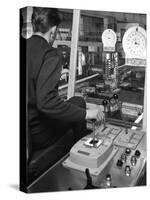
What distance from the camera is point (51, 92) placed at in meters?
2.14

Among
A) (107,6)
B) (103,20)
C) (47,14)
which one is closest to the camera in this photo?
(47,14)

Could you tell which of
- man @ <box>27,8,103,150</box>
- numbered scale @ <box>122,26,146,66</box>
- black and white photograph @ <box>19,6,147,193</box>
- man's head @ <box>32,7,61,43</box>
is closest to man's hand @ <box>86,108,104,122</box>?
black and white photograph @ <box>19,6,147,193</box>

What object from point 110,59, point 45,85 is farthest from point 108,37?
point 45,85

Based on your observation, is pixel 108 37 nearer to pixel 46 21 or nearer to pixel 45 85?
pixel 46 21

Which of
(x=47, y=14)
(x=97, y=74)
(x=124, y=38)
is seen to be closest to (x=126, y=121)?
(x=97, y=74)

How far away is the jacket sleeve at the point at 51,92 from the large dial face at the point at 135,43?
0.48 metres

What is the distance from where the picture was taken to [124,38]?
7.57 feet

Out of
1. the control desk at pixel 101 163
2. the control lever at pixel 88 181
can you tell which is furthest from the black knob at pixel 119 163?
the control lever at pixel 88 181

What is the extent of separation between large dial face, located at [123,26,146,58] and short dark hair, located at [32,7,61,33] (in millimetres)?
481

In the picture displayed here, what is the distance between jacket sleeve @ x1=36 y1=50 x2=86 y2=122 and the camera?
2.11m

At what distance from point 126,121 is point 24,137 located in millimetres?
675

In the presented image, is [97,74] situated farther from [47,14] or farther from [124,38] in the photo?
[47,14]

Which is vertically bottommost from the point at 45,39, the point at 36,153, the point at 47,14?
the point at 36,153

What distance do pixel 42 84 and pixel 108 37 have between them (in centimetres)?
52
